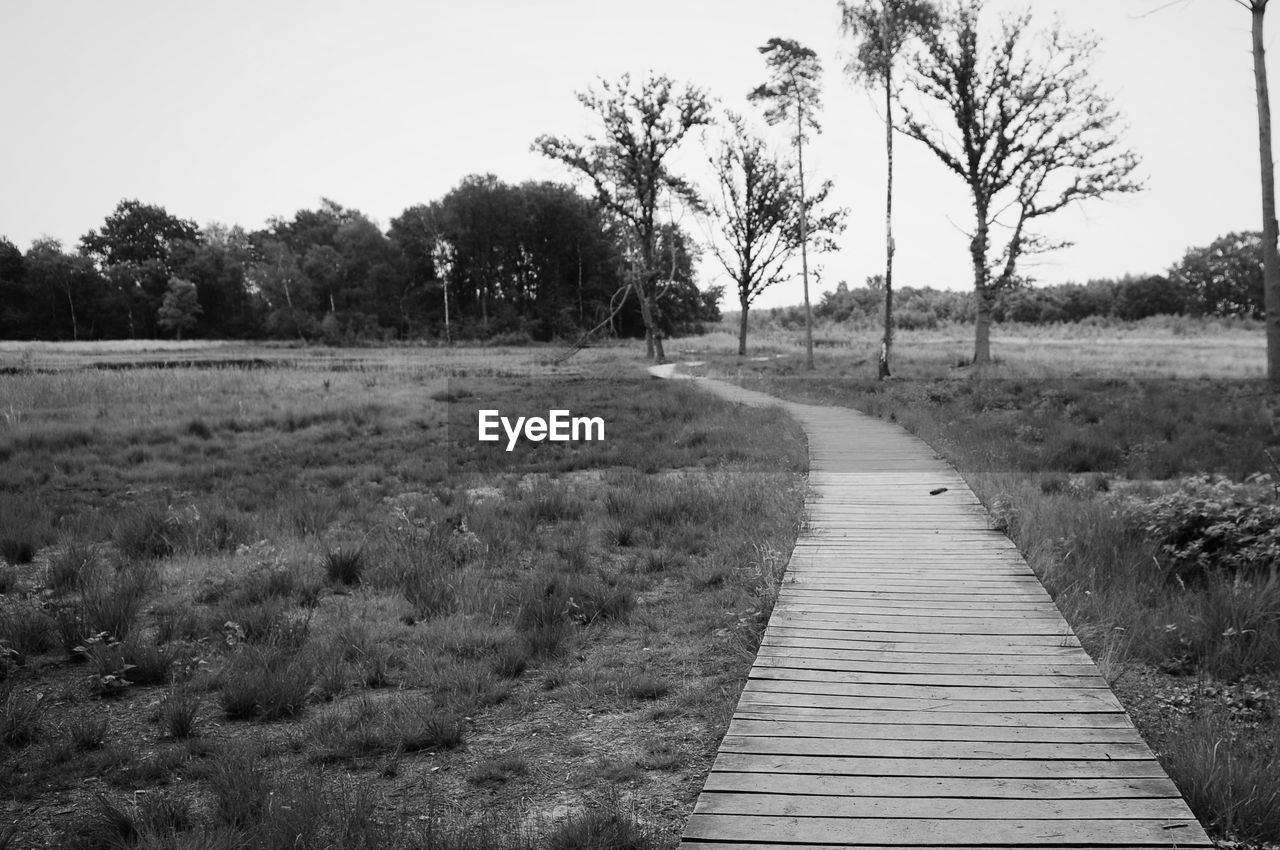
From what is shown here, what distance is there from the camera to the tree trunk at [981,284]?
3067 cm

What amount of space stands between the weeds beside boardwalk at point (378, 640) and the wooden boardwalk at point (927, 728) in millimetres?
456

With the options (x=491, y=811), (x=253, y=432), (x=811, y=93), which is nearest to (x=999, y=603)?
(x=491, y=811)

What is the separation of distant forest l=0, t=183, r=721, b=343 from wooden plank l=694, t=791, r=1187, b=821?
66157 millimetres

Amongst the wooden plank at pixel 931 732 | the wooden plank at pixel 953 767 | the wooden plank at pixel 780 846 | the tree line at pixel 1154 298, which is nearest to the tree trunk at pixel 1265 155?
the wooden plank at pixel 931 732

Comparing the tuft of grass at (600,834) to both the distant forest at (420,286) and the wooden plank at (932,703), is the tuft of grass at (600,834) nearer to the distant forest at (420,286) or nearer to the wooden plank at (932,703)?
the wooden plank at (932,703)

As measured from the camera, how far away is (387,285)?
76.4m

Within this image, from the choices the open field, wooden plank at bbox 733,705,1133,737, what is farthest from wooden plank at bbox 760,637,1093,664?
the open field

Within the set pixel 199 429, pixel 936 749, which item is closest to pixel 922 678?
pixel 936 749

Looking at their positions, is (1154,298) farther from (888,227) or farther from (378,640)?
(378,640)

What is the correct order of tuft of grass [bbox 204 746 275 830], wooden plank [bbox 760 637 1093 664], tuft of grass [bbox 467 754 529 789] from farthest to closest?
wooden plank [bbox 760 637 1093 664], tuft of grass [bbox 467 754 529 789], tuft of grass [bbox 204 746 275 830]

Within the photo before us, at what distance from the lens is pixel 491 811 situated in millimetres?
4102

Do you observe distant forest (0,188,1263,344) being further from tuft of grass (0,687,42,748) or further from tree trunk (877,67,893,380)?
tuft of grass (0,687,42,748)

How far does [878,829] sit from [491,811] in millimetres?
1976

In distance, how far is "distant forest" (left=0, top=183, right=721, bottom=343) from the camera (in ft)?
237
